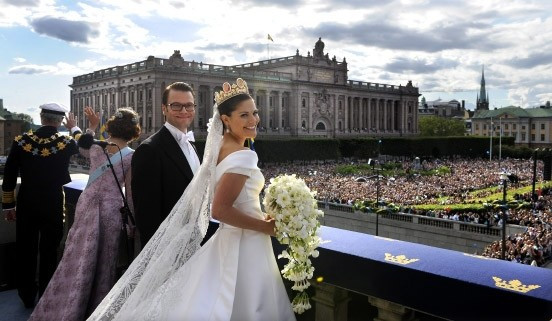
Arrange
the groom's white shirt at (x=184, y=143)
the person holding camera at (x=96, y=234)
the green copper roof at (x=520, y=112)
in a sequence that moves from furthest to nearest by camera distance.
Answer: the green copper roof at (x=520, y=112)
the person holding camera at (x=96, y=234)
the groom's white shirt at (x=184, y=143)

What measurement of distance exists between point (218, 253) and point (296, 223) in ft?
2.02

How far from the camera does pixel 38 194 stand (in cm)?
584

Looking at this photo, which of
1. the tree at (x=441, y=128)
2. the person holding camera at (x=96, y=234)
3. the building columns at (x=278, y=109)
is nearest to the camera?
the person holding camera at (x=96, y=234)

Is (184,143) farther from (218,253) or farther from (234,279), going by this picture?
(234,279)

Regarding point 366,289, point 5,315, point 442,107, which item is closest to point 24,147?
point 5,315

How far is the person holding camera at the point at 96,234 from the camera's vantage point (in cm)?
486

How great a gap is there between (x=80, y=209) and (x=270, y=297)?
7.84ft

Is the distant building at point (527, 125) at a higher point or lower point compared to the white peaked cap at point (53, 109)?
higher

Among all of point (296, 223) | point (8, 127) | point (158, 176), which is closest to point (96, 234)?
point (158, 176)

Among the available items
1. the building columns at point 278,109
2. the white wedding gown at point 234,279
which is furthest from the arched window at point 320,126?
the white wedding gown at point 234,279

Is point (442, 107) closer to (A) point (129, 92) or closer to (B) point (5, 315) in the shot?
(A) point (129, 92)

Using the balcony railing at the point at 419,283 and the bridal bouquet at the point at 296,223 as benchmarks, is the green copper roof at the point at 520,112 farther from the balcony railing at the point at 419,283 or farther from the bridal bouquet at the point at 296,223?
the bridal bouquet at the point at 296,223

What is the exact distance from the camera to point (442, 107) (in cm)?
16688

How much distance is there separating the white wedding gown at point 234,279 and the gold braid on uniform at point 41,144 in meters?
2.88
